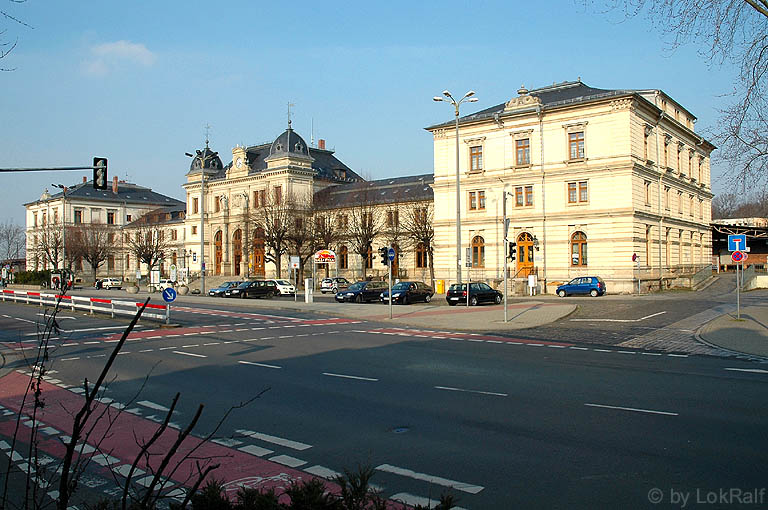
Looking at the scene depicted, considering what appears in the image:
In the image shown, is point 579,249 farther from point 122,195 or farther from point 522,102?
point 122,195

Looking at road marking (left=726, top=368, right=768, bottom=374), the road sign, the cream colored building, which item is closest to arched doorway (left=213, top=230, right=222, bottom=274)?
the cream colored building

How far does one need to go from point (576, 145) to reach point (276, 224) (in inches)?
1316

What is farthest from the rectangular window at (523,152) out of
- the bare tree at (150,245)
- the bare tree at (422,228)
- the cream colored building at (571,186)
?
the bare tree at (150,245)

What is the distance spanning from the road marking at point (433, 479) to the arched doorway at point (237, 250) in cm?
7807

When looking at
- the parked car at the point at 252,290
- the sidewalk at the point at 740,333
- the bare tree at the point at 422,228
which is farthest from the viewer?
the bare tree at the point at 422,228

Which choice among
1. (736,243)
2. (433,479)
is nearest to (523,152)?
(736,243)

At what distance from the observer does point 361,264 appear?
7225 cm

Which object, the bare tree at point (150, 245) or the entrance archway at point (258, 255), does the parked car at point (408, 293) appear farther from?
the bare tree at point (150, 245)

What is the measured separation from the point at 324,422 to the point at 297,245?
59.9m

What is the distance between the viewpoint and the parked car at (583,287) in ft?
147

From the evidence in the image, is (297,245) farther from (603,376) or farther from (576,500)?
(576,500)

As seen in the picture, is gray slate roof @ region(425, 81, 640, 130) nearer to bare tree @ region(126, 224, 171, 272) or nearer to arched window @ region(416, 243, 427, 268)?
arched window @ region(416, 243, 427, 268)

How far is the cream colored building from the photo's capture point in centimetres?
4750

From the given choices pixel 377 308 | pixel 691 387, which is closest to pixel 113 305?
pixel 377 308
